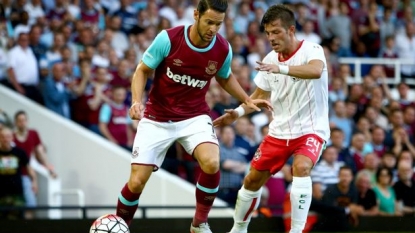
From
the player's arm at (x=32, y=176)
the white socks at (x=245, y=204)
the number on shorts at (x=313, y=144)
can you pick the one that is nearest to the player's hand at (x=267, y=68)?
the number on shorts at (x=313, y=144)

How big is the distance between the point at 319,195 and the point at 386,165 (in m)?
1.89

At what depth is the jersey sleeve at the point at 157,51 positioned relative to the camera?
9.94 meters

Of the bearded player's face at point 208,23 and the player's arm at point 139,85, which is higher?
the bearded player's face at point 208,23

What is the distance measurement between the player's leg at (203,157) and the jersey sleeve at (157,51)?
2.20 feet

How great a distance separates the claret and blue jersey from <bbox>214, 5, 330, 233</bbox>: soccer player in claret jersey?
1.35ft

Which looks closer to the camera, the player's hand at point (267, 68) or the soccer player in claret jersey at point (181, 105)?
the player's hand at point (267, 68)

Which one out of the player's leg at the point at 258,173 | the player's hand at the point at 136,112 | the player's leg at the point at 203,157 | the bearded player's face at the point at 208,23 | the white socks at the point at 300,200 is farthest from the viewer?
the player's leg at the point at 258,173

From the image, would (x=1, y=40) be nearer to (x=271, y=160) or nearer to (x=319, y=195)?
(x=319, y=195)

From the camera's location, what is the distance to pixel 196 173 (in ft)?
51.8

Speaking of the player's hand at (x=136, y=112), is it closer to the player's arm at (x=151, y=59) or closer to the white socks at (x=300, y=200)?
the player's arm at (x=151, y=59)

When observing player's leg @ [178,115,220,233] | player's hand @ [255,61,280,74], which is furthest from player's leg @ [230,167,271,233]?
player's hand @ [255,61,280,74]

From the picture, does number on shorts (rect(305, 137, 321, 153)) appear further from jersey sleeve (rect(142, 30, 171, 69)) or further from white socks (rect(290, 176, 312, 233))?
jersey sleeve (rect(142, 30, 171, 69))

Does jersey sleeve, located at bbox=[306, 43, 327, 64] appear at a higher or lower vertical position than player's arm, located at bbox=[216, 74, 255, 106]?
higher

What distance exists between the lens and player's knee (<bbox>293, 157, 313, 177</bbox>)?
31.9 ft
